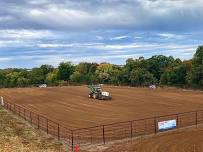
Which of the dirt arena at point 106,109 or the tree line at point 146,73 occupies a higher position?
the tree line at point 146,73

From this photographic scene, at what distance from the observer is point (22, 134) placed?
32.0m

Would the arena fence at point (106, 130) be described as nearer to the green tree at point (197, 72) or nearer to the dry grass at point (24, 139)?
the dry grass at point (24, 139)

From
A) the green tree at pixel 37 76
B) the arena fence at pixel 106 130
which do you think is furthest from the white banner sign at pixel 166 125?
the green tree at pixel 37 76

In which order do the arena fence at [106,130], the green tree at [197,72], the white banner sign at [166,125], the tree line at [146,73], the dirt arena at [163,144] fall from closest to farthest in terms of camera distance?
1. the dirt arena at [163,144]
2. the arena fence at [106,130]
3. the white banner sign at [166,125]
4. the green tree at [197,72]
5. the tree line at [146,73]

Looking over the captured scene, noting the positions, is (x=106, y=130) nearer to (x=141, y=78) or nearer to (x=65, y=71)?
(x=141, y=78)

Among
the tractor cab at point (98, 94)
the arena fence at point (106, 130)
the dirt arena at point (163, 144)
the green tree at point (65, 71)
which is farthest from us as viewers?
the green tree at point (65, 71)

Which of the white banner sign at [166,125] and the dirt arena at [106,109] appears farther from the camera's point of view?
the dirt arena at [106,109]

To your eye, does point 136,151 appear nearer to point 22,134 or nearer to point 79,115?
point 22,134

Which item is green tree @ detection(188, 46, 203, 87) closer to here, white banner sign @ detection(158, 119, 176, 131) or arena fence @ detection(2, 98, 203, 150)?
arena fence @ detection(2, 98, 203, 150)

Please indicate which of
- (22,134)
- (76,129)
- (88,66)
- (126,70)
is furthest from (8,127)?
(88,66)

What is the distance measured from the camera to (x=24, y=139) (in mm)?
29656

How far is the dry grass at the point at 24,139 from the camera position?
85.0 feet

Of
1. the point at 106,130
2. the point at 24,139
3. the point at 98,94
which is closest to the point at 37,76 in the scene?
the point at 98,94

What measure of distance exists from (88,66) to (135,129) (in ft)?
403
